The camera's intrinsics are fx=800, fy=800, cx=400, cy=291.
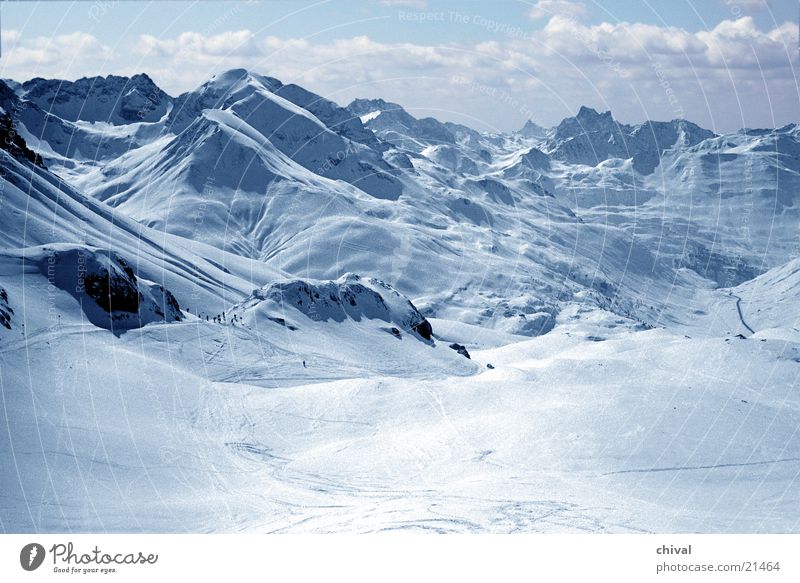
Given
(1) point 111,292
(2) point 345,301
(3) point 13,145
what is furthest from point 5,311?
(3) point 13,145

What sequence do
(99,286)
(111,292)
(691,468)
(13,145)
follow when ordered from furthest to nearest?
(13,145), (99,286), (111,292), (691,468)

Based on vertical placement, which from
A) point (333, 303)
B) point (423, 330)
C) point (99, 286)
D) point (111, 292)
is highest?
point (99, 286)

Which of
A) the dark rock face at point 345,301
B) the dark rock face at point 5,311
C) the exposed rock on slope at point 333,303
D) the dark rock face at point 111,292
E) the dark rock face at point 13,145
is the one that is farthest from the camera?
the dark rock face at point 13,145

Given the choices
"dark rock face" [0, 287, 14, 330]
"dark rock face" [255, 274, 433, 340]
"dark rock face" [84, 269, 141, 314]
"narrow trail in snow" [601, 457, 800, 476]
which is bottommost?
"dark rock face" [255, 274, 433, 340]

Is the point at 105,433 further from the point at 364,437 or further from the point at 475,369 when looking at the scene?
the point at 475,369

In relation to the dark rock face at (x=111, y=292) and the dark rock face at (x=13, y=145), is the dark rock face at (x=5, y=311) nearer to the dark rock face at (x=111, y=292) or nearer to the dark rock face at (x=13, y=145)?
the dark rock face at (x=111, y=292)

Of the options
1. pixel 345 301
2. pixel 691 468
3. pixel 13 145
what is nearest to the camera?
pixel 691 468

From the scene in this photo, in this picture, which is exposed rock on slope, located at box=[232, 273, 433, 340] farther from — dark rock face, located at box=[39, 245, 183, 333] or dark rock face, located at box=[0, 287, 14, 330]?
dark rock face, located at box=[0, 287, 14, 330]

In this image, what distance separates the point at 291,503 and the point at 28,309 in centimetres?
3205

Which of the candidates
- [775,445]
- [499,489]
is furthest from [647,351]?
[499,489]

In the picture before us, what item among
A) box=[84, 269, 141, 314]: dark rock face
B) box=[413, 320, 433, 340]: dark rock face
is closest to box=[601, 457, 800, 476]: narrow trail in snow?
box=[84, 269, 141, 314]: dark rock face

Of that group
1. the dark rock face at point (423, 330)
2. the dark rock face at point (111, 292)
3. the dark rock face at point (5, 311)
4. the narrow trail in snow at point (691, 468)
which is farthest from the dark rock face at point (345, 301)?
the narrow trail in snow at point (691, 468)

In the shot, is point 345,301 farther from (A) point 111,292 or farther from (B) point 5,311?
(B) point 5,311

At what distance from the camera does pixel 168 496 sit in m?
36.3
